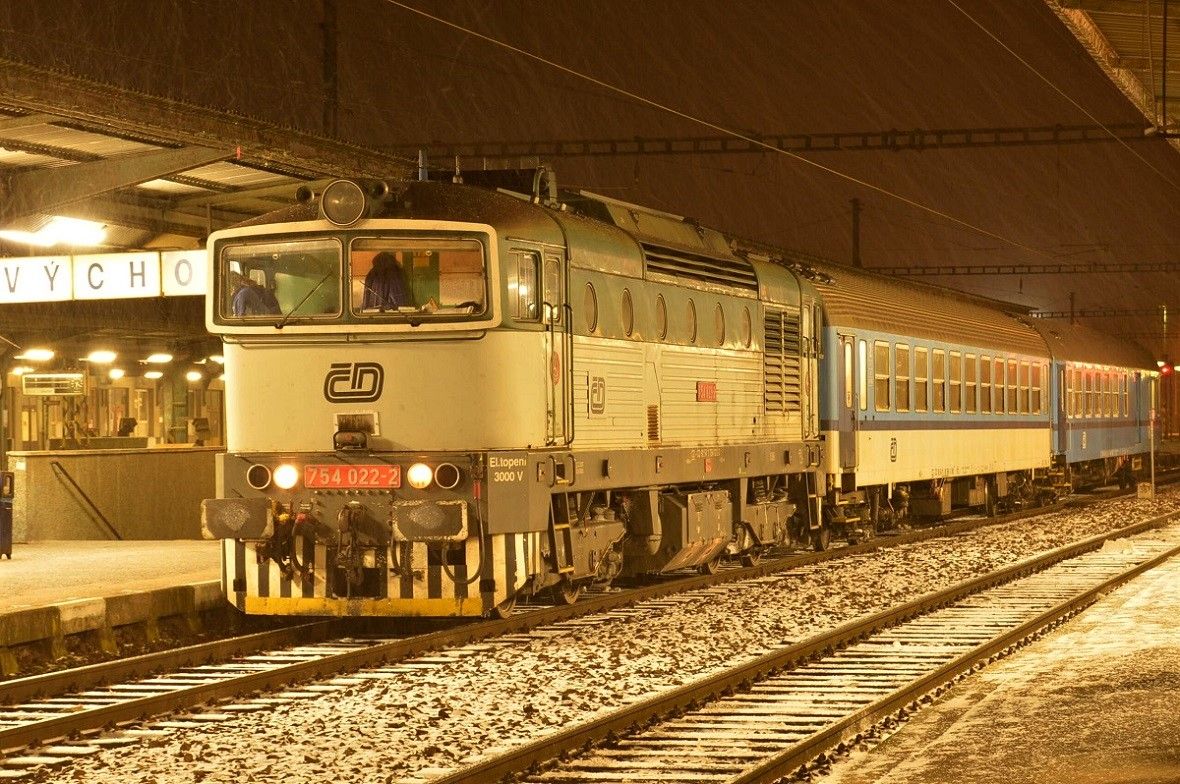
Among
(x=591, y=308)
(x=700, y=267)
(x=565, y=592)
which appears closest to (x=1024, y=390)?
(x=700, y=267)

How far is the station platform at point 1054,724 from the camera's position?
8062 millimetres

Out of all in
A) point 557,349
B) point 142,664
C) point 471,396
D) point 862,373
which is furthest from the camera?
point 862,373

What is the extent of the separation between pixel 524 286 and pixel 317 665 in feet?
11.8

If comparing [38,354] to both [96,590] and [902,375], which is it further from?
[902,375]

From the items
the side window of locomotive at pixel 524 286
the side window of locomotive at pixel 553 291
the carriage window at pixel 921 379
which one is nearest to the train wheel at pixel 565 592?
the side window of locomotive at pixel 553 291

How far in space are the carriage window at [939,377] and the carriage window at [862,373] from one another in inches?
139

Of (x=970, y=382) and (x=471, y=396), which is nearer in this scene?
(x=471, y=396)

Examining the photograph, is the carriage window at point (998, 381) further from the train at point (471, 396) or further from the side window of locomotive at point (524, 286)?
the side window of locomotive at point (524, 286)

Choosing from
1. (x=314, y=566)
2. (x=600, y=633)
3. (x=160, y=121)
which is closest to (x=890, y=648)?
(x=600, y=633)

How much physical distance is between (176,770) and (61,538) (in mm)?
13500

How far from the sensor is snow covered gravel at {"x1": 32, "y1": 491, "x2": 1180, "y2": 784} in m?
8.58

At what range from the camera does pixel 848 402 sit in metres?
21.7

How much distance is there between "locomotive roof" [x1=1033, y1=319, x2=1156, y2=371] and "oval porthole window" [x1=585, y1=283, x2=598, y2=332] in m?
21.3

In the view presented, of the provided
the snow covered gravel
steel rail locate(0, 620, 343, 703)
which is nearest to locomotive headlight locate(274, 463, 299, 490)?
steel rail locate(0, 620, 343, 703)
